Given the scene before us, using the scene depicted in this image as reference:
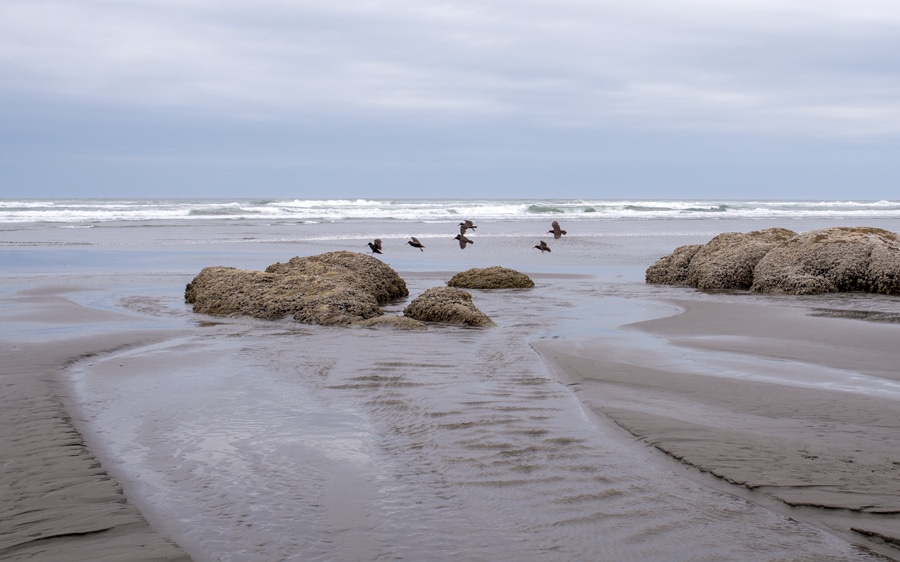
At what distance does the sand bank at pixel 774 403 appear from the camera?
378cm

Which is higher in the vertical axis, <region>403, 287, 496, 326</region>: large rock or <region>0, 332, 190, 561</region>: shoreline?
<region>403, 287, 496, 326</region>: large rock

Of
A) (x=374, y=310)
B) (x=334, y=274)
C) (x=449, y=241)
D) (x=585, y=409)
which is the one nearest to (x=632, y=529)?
(x=585, y=409)

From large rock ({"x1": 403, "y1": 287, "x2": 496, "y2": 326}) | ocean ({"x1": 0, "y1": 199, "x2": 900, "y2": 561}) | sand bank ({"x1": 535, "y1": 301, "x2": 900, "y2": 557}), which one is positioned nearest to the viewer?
ocean ({"x1": 0, "y1": 199, "x2": 900, "y2": 561})

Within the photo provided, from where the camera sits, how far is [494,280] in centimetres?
1308

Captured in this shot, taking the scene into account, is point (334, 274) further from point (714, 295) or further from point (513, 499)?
point (513, 499)

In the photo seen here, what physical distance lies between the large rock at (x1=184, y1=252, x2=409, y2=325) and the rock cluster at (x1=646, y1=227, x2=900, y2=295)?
18.1 ft

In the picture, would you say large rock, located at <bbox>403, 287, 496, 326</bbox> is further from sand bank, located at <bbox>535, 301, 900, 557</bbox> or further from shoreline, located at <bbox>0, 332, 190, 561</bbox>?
shoreline, located at <bbox>0, 332, 190, 561</bbox>

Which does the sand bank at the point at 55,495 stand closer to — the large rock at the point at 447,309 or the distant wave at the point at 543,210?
the large rock at the point at 447,309

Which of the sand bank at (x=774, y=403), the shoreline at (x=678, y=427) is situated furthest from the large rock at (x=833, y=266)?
the shoreline at (x=678, y=427)

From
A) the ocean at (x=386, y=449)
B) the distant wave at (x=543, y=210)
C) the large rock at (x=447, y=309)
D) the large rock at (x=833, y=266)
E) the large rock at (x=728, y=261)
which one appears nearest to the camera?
the ocean at (x=386, y=449)

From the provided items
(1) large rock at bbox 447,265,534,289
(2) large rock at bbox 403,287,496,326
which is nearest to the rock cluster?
(1) large rock at bbox 447,265,534,289

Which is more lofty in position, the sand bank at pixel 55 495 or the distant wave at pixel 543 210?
the distant wave at pixel 543 210

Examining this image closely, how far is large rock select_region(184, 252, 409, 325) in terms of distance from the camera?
9.20 meters

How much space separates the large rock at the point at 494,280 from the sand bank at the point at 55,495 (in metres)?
7.90
